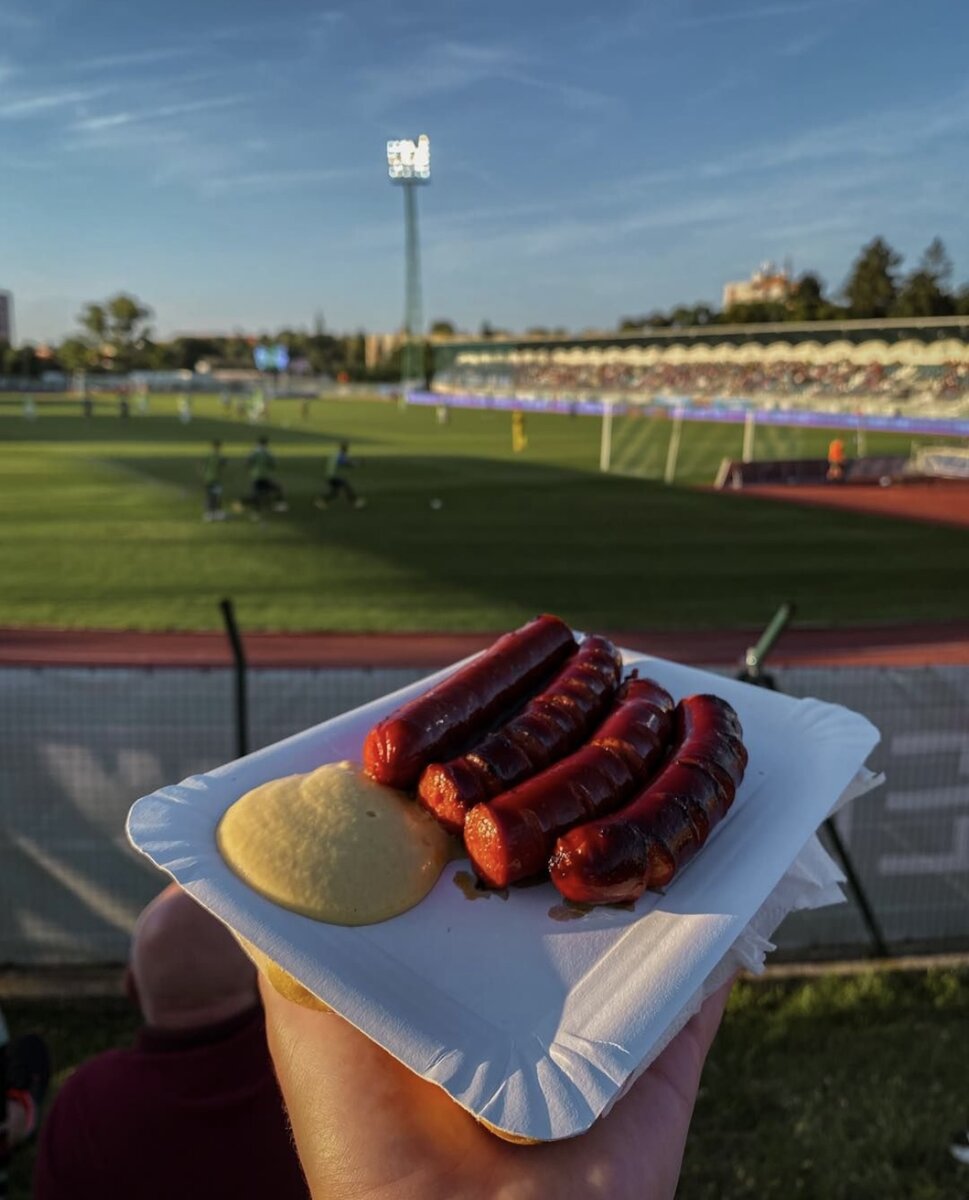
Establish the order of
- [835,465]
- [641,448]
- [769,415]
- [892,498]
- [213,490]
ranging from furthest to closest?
[769,415], [641,448], [835,465], [892,498], [213,490]

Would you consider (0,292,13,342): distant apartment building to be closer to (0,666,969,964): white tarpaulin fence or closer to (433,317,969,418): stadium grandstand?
(433,317,969,418): stadium grandstand

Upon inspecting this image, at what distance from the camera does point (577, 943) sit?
6.15 ft

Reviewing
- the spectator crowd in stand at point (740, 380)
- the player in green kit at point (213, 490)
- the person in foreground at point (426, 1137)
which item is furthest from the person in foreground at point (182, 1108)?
the spectator crowd in stand at point (740, 380)

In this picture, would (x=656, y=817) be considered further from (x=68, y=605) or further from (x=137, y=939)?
(x=68, y=605)

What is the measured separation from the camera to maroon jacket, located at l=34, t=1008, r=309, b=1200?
1.91 meters

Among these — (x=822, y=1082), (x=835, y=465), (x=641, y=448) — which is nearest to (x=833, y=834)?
(x=822, y=1082)

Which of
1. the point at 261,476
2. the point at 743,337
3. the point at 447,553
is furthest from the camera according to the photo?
the point at 743,337

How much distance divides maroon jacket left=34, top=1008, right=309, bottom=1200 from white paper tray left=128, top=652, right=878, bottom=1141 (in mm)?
519

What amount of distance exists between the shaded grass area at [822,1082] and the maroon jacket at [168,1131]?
199 cm

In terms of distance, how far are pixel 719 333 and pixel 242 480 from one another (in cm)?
6043

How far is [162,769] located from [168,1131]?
2.89 meters

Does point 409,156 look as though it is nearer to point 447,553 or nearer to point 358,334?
point 447,553

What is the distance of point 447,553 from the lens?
51.6ft

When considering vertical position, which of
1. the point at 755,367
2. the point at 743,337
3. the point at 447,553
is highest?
the point at 743,337
